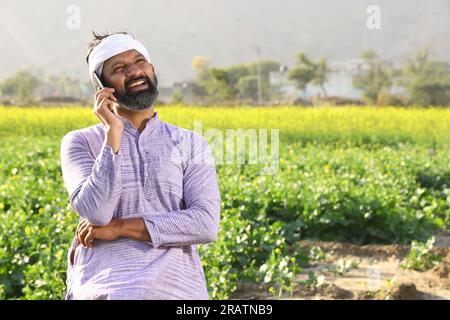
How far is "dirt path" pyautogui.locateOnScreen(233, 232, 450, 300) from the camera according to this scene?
12.9 feet

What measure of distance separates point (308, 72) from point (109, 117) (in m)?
25.3

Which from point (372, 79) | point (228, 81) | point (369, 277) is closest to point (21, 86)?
point (228, 81)

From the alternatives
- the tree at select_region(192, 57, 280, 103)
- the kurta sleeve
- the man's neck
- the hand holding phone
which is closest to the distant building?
the tree at select_region(192, 57, 280, 103)

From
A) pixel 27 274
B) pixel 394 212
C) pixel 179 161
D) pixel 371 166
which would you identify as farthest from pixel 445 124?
pixel 179 161

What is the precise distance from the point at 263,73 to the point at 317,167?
69.7ft

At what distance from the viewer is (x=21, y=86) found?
2355 centimetres

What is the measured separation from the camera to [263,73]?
28.3 metres

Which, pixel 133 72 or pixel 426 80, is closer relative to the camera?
pixel 133 72

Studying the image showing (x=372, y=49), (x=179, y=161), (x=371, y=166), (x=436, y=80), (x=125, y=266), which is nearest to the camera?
(x=125, y=266)

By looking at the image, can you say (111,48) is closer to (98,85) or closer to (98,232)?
(98,85)

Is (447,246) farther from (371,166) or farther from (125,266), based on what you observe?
(125,266)

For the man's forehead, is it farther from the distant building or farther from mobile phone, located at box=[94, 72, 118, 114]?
the distant building

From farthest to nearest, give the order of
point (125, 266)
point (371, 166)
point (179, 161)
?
point (371, 166) < point (179, 161) < point (125, 266)
